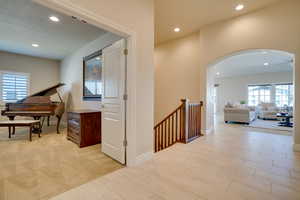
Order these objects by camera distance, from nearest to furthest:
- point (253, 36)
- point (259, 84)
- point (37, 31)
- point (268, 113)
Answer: point (253, 36), point (37, 31), point (268, 113), point (259, 84)

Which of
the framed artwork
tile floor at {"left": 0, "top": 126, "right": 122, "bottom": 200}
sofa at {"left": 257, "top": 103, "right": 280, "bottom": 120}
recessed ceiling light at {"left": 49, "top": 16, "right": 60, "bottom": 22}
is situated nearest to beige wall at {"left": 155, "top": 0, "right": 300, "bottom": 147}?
the framed artwork

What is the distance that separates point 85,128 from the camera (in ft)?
10.1

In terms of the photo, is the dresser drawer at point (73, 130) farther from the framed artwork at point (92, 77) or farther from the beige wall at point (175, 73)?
the beige wall at point (175, 73)

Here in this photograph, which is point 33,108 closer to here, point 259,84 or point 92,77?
point 92,77

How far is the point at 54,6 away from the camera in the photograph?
1.47 m

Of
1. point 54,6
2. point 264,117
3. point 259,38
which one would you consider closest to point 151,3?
point 54,6

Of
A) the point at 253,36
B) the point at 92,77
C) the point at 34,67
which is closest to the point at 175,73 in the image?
the point at 253,36

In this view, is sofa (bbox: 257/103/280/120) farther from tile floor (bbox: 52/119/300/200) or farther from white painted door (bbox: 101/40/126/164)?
white painted door (bbox: 101/40/126/164)

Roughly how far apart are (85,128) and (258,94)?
1144 centimetres

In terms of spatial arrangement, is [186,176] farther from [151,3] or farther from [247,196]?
[151,3]

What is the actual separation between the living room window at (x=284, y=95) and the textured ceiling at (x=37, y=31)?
11.1m

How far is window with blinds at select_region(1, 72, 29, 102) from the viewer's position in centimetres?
515

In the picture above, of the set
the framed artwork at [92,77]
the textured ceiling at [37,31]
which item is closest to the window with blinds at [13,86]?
the textured ceiling at [37,31]

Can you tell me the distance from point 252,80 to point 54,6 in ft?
39.2
